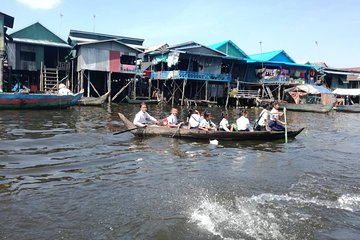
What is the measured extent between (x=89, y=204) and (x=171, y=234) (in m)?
1.50

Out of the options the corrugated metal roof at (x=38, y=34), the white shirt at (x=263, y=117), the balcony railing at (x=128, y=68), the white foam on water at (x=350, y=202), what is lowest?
the white foam on water at (x=350, y=202)

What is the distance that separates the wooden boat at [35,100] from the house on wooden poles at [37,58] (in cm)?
528

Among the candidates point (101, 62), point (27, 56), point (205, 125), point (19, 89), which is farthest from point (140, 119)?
point (27, 56)

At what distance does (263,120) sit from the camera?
11812mm

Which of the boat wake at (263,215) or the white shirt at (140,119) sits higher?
the white shirt at (140,119)

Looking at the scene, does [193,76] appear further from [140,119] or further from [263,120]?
[140,119]

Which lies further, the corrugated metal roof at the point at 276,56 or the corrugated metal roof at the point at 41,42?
the corrugated metal roof at the point at 276,56

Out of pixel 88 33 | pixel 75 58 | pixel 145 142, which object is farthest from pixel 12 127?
pixel 88 33

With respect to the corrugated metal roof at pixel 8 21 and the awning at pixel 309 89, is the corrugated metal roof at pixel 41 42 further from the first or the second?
the awning at pixel 309 89

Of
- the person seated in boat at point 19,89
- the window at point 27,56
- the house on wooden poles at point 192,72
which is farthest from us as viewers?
the house on wooden poles at point 192,72

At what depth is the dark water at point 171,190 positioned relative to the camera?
173 inches

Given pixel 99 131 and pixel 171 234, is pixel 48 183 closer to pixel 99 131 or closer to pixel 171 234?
pixel 171 234

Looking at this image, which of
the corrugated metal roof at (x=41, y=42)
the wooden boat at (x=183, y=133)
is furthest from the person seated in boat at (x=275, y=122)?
the corrugated metal roof at (x=41, y=42)

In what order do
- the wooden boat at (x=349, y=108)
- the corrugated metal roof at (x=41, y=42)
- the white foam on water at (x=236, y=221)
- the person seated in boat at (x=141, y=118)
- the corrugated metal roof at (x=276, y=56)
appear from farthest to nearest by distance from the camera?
the corrugated metal roof at (x=276, y=56)
the wooden boat at (x=349, y=108)
the corrugated metal roof at (x=41, y=42)
the person seated in boat at (x=141, y=118)
the white foam on water at (x=236, y=221)
